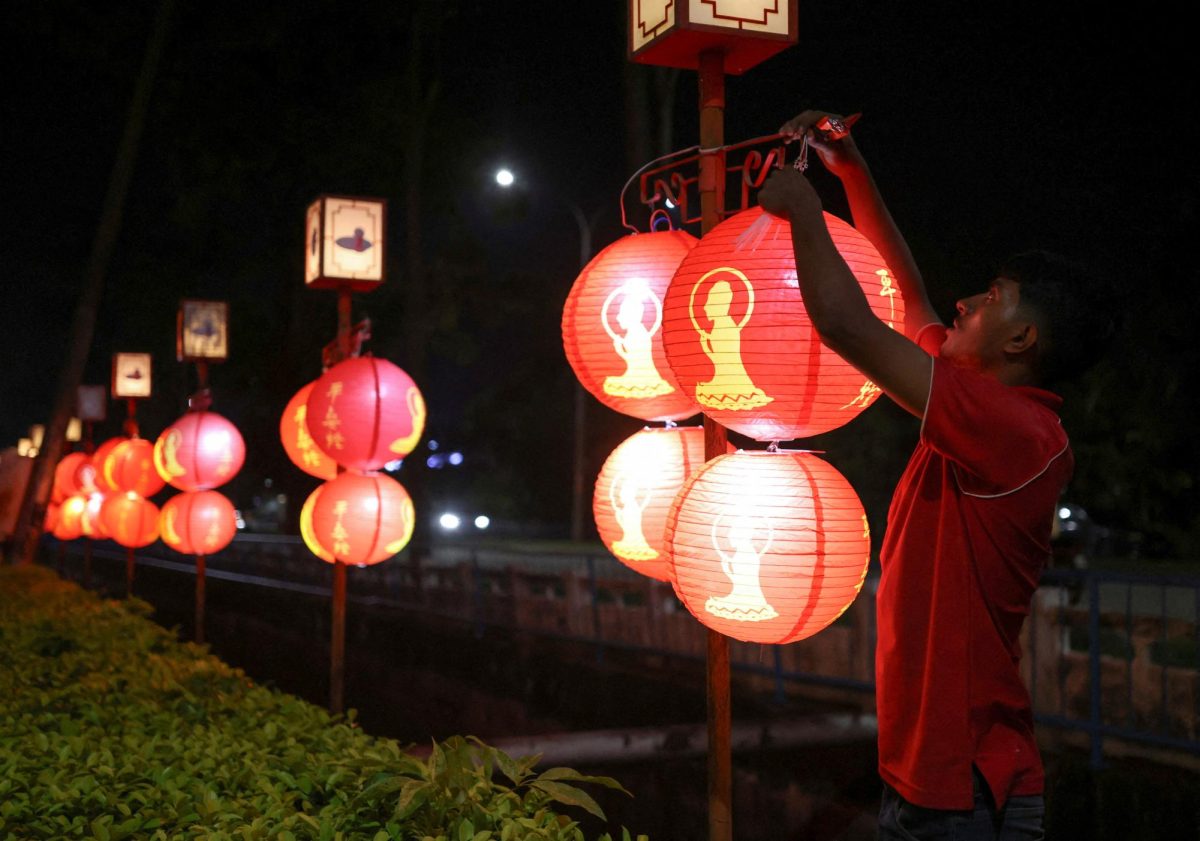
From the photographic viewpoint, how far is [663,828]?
6.87 m

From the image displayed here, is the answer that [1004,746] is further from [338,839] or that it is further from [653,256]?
[653,256]

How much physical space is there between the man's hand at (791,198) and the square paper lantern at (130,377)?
50.7 ft

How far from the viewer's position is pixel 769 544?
2.98 metres

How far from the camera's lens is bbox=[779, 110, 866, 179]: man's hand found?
295cm

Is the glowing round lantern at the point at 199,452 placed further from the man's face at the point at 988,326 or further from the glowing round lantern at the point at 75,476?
the man's face at the point at 988,326

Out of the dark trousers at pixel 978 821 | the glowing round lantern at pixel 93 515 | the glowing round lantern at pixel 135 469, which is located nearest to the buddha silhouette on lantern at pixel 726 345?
the dark trousers at pixel 978 821

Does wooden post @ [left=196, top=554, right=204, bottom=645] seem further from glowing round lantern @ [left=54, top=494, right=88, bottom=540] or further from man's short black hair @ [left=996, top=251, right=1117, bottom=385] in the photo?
man's short black hair @ [left=996, top=251, right=1117, bottom=385]

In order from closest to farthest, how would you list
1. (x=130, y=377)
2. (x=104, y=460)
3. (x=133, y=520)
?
(x=133, y=520), (x=104, y=460), (x=130, y=377)

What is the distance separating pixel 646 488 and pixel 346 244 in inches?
184

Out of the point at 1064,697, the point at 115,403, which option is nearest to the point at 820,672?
the point at 1064,697

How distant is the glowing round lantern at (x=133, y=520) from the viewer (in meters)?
14.2

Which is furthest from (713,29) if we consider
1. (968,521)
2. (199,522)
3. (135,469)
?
(135,469)

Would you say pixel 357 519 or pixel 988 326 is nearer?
pixel 988 326

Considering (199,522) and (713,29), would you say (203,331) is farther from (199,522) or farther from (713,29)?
(713,29)
